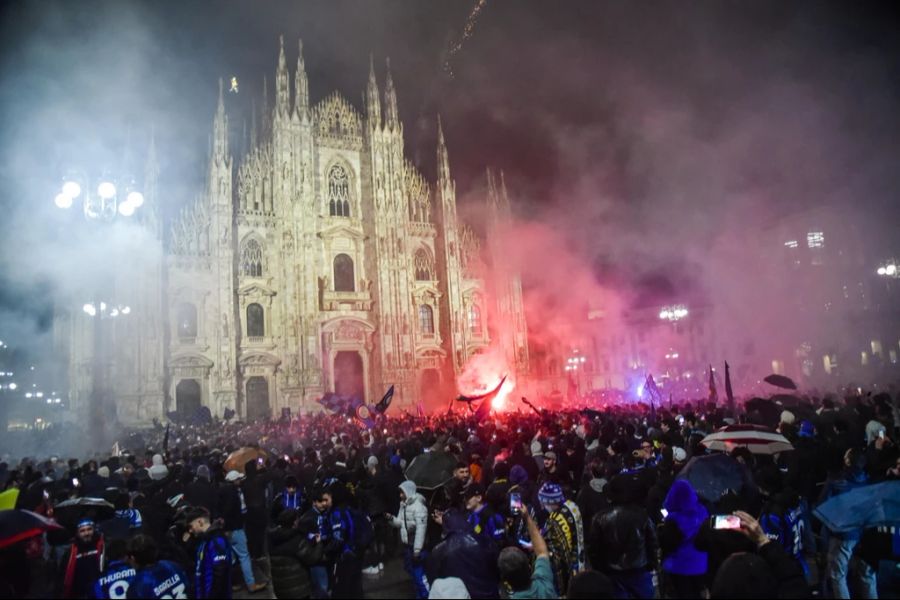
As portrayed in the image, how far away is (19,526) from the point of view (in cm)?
472

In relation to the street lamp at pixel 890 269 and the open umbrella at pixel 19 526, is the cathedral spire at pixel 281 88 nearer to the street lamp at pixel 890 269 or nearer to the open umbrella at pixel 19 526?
the open umbrella at pixel 19 526

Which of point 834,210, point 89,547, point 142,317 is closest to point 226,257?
point 142,317

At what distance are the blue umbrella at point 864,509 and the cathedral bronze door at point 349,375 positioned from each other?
3199 centimetres

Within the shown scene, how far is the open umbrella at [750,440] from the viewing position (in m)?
7.28

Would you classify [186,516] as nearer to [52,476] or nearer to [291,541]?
[291,541]

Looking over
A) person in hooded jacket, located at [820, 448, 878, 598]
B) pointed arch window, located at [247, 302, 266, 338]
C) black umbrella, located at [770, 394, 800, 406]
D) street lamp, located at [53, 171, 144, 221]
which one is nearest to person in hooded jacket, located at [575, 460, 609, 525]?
person in hooded jacket, located at [820, 448, 878, 598]

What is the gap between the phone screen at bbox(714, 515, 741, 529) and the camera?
4.11 m

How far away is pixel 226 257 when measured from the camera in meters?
32.1

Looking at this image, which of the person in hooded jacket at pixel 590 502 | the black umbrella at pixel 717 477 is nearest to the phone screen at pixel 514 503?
the person in hooded jacket at pixel 590 502

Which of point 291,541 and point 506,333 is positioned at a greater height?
point 506,333

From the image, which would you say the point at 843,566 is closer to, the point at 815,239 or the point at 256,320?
the point at 256,320

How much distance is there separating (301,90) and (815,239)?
5081 cm

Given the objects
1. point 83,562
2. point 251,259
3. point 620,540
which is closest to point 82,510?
point 83,562

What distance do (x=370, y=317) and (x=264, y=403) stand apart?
26.7 ft
